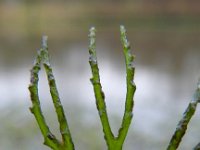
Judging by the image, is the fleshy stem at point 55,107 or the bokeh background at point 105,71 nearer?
the fleshy stem at point 55,107

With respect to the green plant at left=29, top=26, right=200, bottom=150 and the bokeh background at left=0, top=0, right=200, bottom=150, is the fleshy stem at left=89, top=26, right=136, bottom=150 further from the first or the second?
the bokeh background at left=0, top=0, right=200, bottom=150

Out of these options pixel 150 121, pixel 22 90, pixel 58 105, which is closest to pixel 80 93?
pixel 22 90

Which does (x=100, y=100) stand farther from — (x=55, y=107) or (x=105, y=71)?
(x=105, y=71)

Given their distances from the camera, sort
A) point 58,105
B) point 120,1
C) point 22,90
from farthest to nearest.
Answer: point 120,1, point 22,90, point 58,105

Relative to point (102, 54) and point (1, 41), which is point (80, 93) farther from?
point (1, 41)

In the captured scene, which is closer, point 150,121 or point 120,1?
point 150,121

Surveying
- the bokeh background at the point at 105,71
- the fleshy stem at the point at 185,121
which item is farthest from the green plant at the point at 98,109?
the bokeh background at the point at 105,71

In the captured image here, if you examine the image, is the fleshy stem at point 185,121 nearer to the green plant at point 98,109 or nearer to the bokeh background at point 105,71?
the green plant at point 98,109

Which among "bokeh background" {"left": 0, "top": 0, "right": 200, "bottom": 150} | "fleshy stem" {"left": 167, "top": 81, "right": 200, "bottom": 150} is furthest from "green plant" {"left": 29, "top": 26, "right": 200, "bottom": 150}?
"bokeh background" {"left": 0, "top": 0, "right": 200, "bottom": 150}
